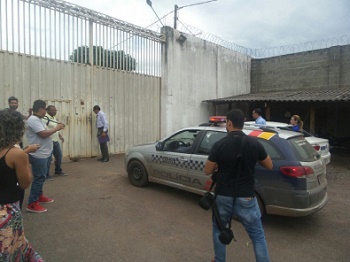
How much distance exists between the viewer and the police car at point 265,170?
12.0 feet

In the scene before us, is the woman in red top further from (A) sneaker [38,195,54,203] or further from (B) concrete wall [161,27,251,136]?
(B) concrete wall [161,27,251,136]

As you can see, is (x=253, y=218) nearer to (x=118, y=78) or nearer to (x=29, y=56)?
(x=29, y=56)

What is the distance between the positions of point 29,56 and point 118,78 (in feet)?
9.55

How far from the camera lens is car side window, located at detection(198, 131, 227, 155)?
462cm

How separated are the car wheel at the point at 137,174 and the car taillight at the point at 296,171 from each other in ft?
9.24

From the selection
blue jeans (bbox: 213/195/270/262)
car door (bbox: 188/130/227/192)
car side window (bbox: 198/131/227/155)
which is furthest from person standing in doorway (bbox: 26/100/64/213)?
blue jeans (bbox: 213/195/270/262)

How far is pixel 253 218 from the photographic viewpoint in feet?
8.14

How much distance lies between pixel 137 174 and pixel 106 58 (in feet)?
16.1

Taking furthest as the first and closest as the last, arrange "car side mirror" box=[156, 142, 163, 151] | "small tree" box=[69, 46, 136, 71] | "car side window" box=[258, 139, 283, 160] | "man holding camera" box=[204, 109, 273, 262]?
"small tree" box=[69, 46, 136, 71], "car side mirror" box=[156, 142, 163, 151], "car side window" box=[258, 139, 283, 160], "man holding camera" box=[204, 109, 273, 262]

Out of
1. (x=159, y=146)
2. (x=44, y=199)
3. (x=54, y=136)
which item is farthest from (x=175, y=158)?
(x=54, y=136)

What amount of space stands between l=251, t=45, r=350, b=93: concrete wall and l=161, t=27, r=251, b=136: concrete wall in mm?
1736

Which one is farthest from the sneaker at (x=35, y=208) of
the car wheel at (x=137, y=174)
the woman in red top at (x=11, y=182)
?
the woman in red top at (x=11, y=182)

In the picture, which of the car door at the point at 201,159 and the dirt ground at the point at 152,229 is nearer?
the dirt ground at the point at 152,229

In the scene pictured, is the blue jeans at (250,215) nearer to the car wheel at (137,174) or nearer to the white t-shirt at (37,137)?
the white t-shirt at (37,137)
